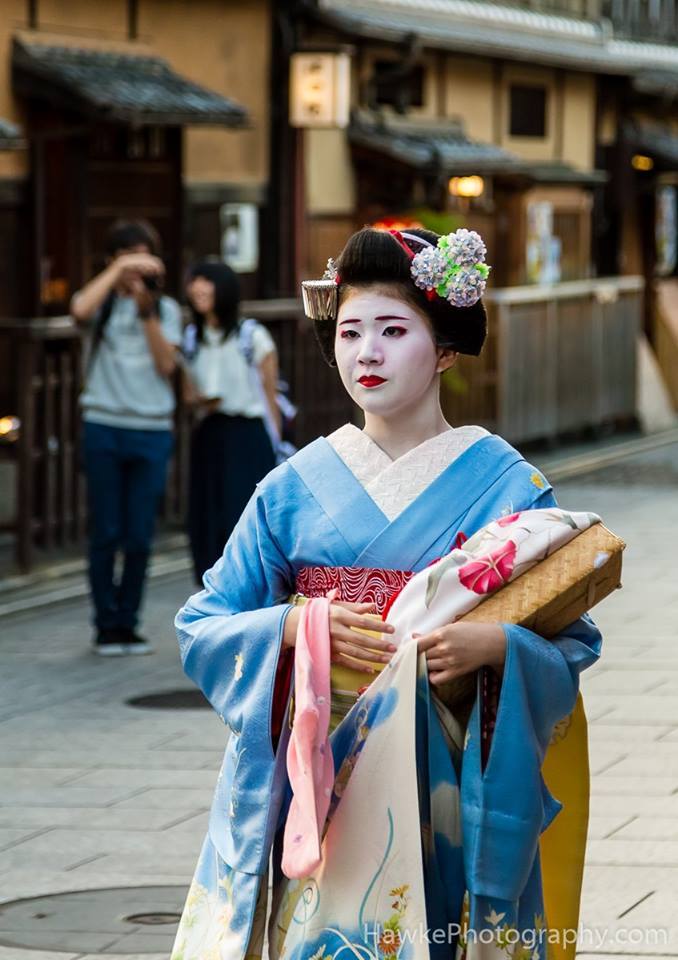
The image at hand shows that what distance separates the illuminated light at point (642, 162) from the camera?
81.8 feet

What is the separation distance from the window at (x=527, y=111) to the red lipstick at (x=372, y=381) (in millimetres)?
18221

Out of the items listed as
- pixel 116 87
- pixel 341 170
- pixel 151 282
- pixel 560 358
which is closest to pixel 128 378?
pixel 151 282

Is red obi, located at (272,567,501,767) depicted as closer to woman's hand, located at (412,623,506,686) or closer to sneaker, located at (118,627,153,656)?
woman's hand, located at (412,623,506,686)

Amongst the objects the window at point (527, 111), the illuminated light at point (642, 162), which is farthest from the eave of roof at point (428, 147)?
the illuminated light at point (642, 162)

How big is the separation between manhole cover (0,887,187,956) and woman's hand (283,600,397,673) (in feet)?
6.91

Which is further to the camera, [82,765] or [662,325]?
[662,325]

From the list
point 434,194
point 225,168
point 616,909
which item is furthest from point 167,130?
point 616,909

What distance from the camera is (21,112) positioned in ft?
44.3

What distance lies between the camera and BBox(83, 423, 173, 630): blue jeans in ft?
33.1

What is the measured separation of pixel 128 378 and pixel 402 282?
20.6 ft

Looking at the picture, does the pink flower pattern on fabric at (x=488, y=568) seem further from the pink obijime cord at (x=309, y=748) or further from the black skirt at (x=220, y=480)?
the black skirt at (x=220, y=480)

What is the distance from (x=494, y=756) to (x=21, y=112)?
34.0 feet

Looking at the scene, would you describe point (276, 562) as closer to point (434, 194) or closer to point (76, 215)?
point (76, 215)

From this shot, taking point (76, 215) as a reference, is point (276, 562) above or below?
below
